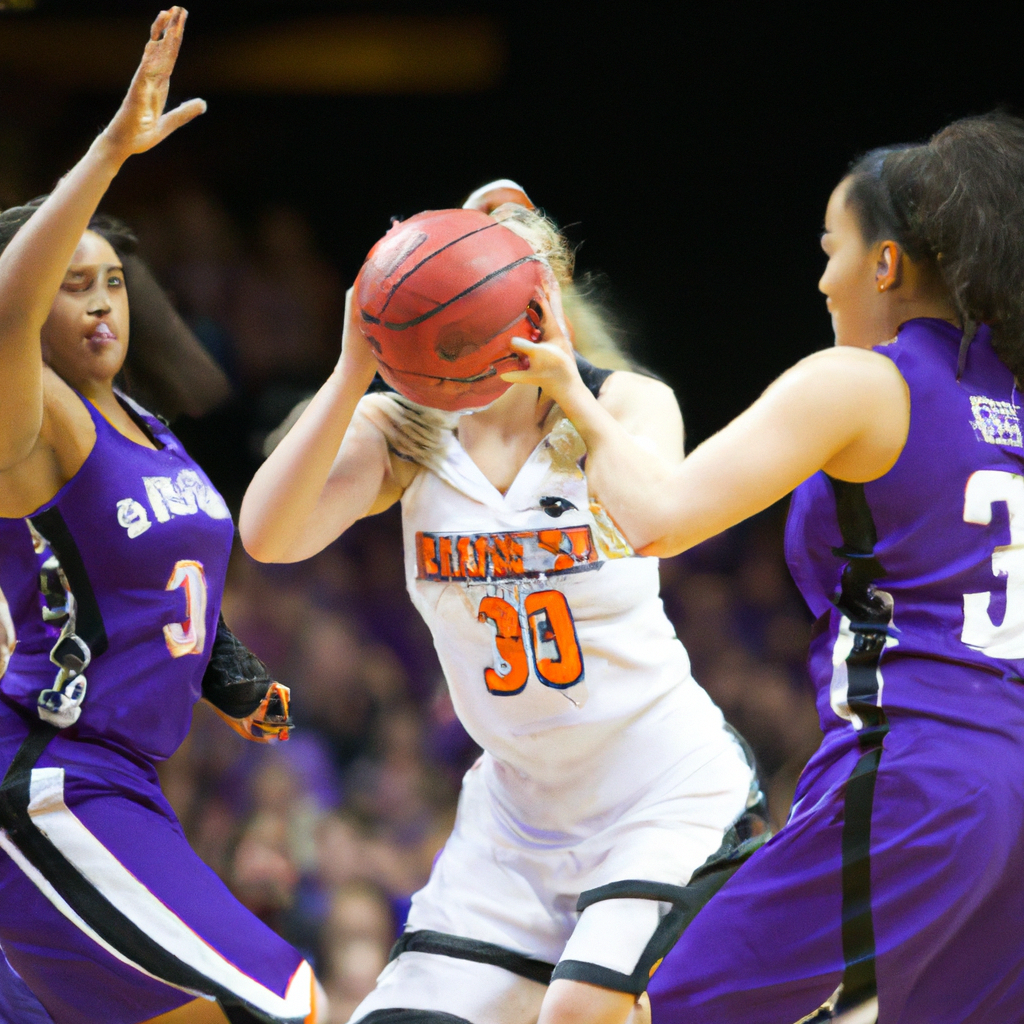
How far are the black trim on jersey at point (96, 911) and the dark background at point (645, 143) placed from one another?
14.5 feet

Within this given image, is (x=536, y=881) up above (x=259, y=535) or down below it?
below

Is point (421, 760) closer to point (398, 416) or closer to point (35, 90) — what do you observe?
point (398, 416)

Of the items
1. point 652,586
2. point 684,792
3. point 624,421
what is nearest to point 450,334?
point 624,421

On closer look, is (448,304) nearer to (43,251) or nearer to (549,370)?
(549,370)

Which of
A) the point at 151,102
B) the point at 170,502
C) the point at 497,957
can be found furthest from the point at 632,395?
the point at 497,957

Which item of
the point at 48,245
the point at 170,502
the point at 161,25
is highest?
the point at 161,25

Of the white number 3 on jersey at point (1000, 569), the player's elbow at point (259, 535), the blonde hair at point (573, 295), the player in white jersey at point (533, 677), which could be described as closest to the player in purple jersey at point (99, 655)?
the player's elbow at point (259, 535)

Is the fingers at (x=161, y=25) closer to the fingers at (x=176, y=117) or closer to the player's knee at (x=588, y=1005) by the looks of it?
the fingers at (x=176, y=117)

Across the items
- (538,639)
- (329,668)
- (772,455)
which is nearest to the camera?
(772,455)

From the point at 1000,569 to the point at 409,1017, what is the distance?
1.33 meters

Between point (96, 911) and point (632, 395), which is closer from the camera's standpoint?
point (96, 911)

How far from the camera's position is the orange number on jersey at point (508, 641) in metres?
2.31

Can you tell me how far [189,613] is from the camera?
7.64 feet

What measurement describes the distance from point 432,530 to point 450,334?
50cm
